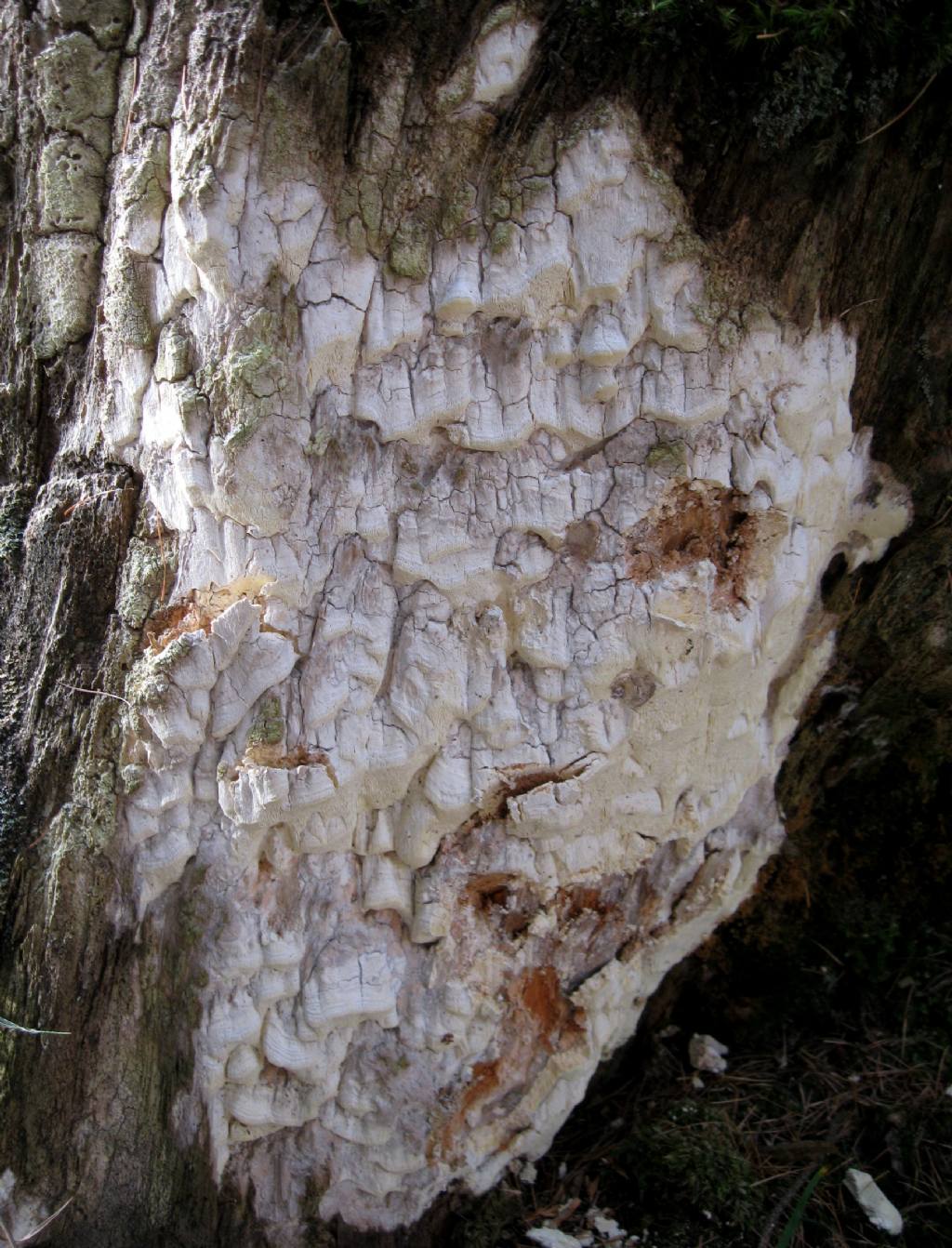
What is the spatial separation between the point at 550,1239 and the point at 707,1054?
0.62 m

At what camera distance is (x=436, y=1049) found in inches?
75.7

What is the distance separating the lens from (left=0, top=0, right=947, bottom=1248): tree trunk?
5.11ft

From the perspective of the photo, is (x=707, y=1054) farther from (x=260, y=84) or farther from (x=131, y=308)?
(x=260, y=84)

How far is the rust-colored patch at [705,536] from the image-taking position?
177 cm

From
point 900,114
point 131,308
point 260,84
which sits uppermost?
point 900,114

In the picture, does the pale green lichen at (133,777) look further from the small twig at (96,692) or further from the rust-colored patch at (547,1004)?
the rust-colored patch at (547,1004)

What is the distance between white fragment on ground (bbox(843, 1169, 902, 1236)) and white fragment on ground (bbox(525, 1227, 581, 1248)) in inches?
25.4

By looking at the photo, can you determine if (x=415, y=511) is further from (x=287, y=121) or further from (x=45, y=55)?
(x=45, y=55)

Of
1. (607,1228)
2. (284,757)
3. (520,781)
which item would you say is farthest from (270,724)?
(607,1228)

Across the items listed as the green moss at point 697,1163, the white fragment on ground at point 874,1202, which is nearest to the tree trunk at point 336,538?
the green moss at point 697,1163

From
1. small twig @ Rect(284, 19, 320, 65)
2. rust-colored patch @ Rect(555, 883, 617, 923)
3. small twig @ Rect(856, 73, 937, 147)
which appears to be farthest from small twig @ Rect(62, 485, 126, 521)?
small twig @ Rect(856, 73, 937, 147)

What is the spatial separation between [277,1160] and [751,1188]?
107cm

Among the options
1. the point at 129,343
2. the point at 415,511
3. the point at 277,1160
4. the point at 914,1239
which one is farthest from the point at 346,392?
the point at 914,1239

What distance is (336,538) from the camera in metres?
1.64
